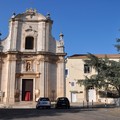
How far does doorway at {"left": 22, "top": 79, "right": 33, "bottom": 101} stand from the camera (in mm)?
45531

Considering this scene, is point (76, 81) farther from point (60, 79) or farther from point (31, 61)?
point (31, 61)

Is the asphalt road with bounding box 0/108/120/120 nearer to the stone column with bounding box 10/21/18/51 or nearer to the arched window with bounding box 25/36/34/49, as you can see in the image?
the stone column with bounding box 10/21/18/51

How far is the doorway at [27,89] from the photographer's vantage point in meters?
45.5

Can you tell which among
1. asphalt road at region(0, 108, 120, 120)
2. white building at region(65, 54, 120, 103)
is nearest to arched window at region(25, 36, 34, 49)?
white building at region(65, 54, 120, 103)

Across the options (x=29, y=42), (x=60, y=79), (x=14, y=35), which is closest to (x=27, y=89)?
(x=60, y=79)

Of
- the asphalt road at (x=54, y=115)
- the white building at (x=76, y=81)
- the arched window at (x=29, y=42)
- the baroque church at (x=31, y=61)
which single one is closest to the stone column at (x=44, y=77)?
the baroque church at (x=31, y=61)

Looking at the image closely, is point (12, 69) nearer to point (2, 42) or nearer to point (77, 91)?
point (2, 42)

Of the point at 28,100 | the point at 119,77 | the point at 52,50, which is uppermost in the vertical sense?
the point at 52,50

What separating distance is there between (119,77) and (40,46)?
14.1 meters

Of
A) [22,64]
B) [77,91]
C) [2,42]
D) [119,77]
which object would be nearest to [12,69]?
[22,64]

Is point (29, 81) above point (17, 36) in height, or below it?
below

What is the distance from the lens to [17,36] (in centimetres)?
4688

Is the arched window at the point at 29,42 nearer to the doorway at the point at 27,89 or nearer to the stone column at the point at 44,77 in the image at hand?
the stone column at the point at 44,77

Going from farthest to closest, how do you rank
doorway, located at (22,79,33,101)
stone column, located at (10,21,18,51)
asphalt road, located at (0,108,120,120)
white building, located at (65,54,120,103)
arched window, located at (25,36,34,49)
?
white building, located at (65,54,120,103) → arched window, located at (25,36,34,49) → stone column, located at (10,21,18,51) → doorway, located at (22,79,33,101) → asphalt road, located at (0,108,120,120)
